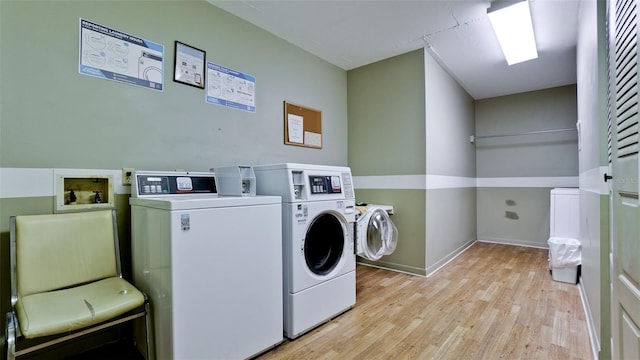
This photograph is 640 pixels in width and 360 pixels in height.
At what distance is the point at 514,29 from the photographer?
8.65 ft

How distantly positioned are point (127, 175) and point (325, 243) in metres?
1.46

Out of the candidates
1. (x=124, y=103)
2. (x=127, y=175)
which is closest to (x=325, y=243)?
(x=127, y=175)

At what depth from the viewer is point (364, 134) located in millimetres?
3590

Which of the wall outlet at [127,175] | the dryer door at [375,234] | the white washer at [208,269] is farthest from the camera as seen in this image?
the dryer door at [375,234]

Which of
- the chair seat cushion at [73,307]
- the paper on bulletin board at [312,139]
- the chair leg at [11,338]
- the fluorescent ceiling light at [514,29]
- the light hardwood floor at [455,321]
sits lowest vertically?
the light hardwood floor at [455,321]

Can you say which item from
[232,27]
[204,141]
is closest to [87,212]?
[204,141]

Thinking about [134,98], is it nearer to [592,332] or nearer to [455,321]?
[455,321]

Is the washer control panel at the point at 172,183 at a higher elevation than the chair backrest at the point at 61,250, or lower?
higher

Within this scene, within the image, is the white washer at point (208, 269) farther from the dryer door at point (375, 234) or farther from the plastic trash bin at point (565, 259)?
the plastic trash bin at point (565, 259)

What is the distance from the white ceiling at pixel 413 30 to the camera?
236 cm

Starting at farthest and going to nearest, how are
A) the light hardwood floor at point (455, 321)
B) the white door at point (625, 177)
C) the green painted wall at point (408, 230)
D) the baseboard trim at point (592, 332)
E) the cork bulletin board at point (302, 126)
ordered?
the green painted wall at point (408, 230) → the cork bulletin board at point (302, 126) → the light hardwood floor at point (455, 321) → the baseboard trim at point (592, 332) → the white door at point (625, 177)

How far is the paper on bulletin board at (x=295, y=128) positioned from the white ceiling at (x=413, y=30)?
767 millimetres

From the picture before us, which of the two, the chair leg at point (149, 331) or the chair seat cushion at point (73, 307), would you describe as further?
the chair leg at point (149, 331)

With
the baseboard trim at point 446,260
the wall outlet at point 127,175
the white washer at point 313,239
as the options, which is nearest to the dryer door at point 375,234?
the white washer at point 313,239
